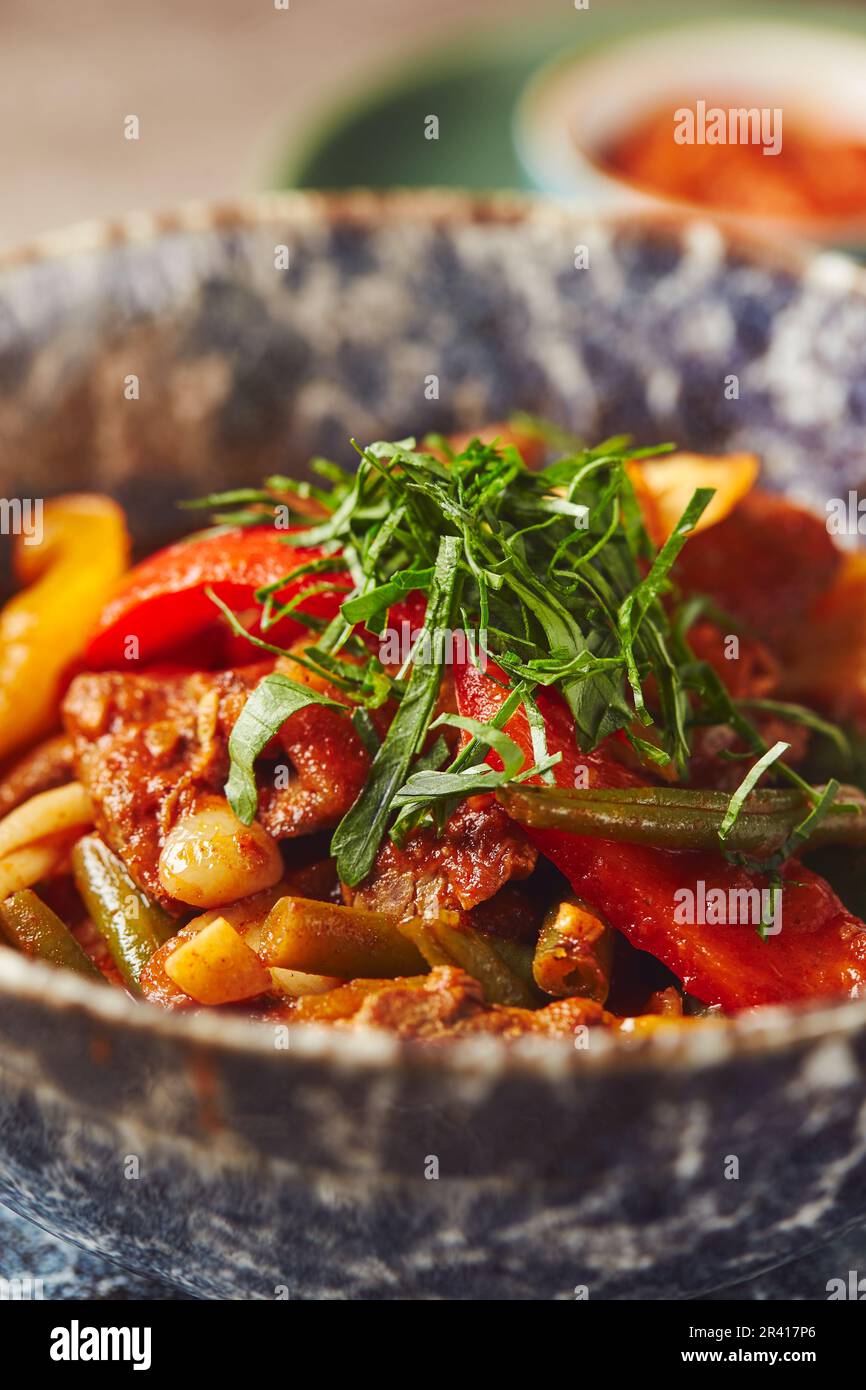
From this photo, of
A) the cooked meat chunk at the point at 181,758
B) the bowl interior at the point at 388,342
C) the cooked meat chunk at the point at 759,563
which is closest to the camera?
the cooked meat chunk at the point at 181,758

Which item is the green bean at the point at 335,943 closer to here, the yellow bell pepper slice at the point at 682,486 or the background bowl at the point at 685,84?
the yellow bell pepper slice at the point at 682,486

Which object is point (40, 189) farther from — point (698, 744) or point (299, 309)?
point (698, 744)

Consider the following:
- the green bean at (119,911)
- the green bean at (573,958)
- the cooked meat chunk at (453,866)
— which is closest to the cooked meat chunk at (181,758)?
the green bean at (119,911)

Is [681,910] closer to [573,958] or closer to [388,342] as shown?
[573,958]

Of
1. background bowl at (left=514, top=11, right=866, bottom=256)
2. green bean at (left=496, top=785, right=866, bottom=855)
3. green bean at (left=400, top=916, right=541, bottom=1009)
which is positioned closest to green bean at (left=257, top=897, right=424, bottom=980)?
green bean at (left=400, top=916, right=541, bottom=1009)

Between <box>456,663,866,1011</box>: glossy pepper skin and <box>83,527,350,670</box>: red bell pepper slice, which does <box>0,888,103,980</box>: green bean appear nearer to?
<box>83,527,350,670</box>: red bell pepper slice
